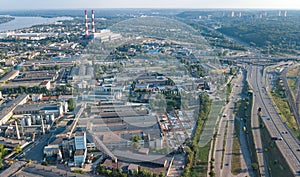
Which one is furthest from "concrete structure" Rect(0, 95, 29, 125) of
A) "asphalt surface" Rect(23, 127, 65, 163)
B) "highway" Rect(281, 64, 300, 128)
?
"highway" Rect(281, 64, 300, 128)

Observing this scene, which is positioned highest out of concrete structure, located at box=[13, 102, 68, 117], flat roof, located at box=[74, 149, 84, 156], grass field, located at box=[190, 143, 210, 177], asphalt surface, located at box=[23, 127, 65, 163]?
concrete structure, located at box=[13, 102, 68, 117]

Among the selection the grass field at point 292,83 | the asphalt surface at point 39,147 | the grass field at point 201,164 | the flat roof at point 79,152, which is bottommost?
the asphalt surface at point 39,147

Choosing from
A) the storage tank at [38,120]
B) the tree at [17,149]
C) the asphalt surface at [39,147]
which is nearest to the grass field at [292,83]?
the asphalt surface at [39,147]

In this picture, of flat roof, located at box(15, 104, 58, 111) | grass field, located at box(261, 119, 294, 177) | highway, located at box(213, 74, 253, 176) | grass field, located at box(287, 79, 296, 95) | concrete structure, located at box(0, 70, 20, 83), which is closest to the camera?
grass field, located at box(261, 119, 294, 177)

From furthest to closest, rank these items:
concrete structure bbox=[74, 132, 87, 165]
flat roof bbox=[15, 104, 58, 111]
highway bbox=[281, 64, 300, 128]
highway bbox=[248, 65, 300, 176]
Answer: flat roof bbox=[15, 104, 58, 111] → highway bbox=[281, 64, 300, 128] → concrete structure bbox=[74, 132, 87, 165] → highway bbox=[248, 65, 300, 176]

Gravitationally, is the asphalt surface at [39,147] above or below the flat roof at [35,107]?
below

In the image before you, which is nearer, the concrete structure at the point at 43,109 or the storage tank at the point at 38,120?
the storage tank at the point at 38,120

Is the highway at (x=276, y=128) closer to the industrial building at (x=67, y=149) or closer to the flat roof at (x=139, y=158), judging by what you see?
the flat roof at (x=139, y=158)

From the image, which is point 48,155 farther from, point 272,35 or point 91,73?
point 272,35

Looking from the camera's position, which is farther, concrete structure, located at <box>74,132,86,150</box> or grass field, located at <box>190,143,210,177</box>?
concrete structure, located at <box>74,132,86,150</box>

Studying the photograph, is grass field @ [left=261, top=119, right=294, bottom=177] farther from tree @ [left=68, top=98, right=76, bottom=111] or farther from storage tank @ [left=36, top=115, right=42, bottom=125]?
storage tank @ [left=36, top=115, right=42, bottom=125]

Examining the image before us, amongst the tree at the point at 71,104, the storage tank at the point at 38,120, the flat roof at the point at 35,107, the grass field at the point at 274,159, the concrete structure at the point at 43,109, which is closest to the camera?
the grass field at the point at 274,159
